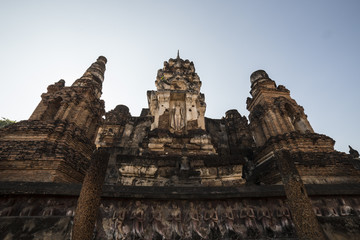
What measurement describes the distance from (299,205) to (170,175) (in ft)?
10.5

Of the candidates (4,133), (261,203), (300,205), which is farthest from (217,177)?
(4,133)

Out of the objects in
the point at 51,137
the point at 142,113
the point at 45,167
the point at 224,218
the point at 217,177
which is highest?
the point at 142,113

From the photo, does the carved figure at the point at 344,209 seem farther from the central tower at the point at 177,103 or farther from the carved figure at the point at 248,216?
the central tower at the point at 177,103

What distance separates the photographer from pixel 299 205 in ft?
7.57

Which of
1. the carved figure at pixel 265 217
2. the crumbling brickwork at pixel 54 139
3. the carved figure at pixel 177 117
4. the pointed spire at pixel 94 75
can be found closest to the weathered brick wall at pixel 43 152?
the crumbling brickwork at pixel 54 139

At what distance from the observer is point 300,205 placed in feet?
7.56

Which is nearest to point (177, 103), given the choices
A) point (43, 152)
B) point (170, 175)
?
point (170, 175)

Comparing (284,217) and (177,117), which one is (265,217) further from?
(177,117)

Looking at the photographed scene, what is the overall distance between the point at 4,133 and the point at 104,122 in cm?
467

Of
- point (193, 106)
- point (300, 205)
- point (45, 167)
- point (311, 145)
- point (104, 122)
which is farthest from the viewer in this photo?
A: point (104, 122)

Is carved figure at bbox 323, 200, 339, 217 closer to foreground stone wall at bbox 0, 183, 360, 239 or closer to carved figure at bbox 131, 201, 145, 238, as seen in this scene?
foreground stone wall at bbox 0, 183, 360, 239

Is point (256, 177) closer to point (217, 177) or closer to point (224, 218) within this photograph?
point (217, 177)

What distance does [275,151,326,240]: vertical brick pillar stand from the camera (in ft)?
7.04

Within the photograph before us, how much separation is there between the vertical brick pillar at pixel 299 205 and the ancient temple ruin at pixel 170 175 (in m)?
0.01
